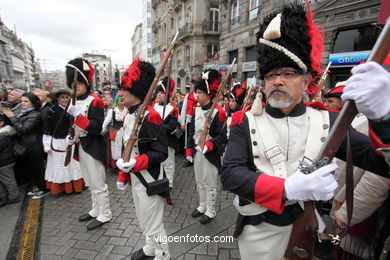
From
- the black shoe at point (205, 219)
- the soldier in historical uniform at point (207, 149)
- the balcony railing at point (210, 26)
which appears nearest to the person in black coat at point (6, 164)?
the soldier in historical uniform at point (207, 149)

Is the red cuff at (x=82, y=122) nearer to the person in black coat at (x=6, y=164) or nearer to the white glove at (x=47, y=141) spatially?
the white glove at (x=47, y=141)

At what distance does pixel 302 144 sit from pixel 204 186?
8.34 feet

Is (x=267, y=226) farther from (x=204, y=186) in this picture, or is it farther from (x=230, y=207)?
(x=230, y=207)

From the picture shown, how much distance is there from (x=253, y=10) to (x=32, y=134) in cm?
1439

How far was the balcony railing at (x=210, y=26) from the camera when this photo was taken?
22391mm

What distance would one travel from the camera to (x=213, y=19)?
22.8 metres

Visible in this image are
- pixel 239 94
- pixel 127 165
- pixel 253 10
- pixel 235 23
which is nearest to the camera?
pixel 127 165

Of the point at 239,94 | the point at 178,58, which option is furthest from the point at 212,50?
the point at 239,94

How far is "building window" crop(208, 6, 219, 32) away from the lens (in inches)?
894

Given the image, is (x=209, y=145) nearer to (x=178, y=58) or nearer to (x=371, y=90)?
(x=371, y=90)

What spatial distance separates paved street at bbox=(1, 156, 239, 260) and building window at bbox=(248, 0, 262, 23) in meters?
13.1

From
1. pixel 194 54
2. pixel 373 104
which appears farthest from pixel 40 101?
pixel 194 54

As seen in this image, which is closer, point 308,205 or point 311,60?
point 308,205

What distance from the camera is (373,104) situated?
1.00 m
